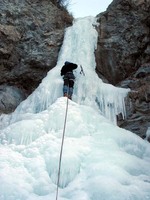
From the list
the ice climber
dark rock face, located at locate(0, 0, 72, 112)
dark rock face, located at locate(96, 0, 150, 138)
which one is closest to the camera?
the ice climber

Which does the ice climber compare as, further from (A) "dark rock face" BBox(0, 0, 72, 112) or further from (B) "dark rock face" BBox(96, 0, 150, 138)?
(B) "dark rock face" BBox(96, 0, 150, 138)

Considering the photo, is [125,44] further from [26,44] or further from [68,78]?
[26,44]

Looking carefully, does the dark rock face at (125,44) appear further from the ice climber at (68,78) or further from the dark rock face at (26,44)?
the ice climber at (68,78)

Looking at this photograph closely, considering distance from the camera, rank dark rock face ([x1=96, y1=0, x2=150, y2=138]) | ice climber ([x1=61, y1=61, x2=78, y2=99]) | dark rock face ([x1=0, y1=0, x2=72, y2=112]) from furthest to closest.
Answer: dark rock face ([x1=0, y1=0, x2=72, y2=112])
dark rock face ([x1=96, y1=0, x2=150, y2=138])
ice climber ([x1=61, y1=61, x2=78, y2=99])

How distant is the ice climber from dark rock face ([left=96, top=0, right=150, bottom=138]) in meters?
1.44

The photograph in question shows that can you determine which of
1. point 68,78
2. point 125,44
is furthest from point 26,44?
point 125,44

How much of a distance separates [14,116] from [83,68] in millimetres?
2256

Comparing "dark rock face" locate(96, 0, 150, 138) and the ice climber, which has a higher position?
"dark rock face" locate(96, 0, 150, 138)

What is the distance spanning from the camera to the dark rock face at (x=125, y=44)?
30.9ft

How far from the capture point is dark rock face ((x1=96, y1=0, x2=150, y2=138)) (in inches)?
371

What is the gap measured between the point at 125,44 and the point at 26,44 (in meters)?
2.73

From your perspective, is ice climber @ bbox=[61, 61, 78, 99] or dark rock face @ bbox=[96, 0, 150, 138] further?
dark rock face @ bbox=[96, 0, 150, 138]

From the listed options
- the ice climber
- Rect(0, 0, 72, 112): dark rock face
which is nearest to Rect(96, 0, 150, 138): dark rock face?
Rect(0, 0, 72, 112): dark rock face

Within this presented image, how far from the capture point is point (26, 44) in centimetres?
998
